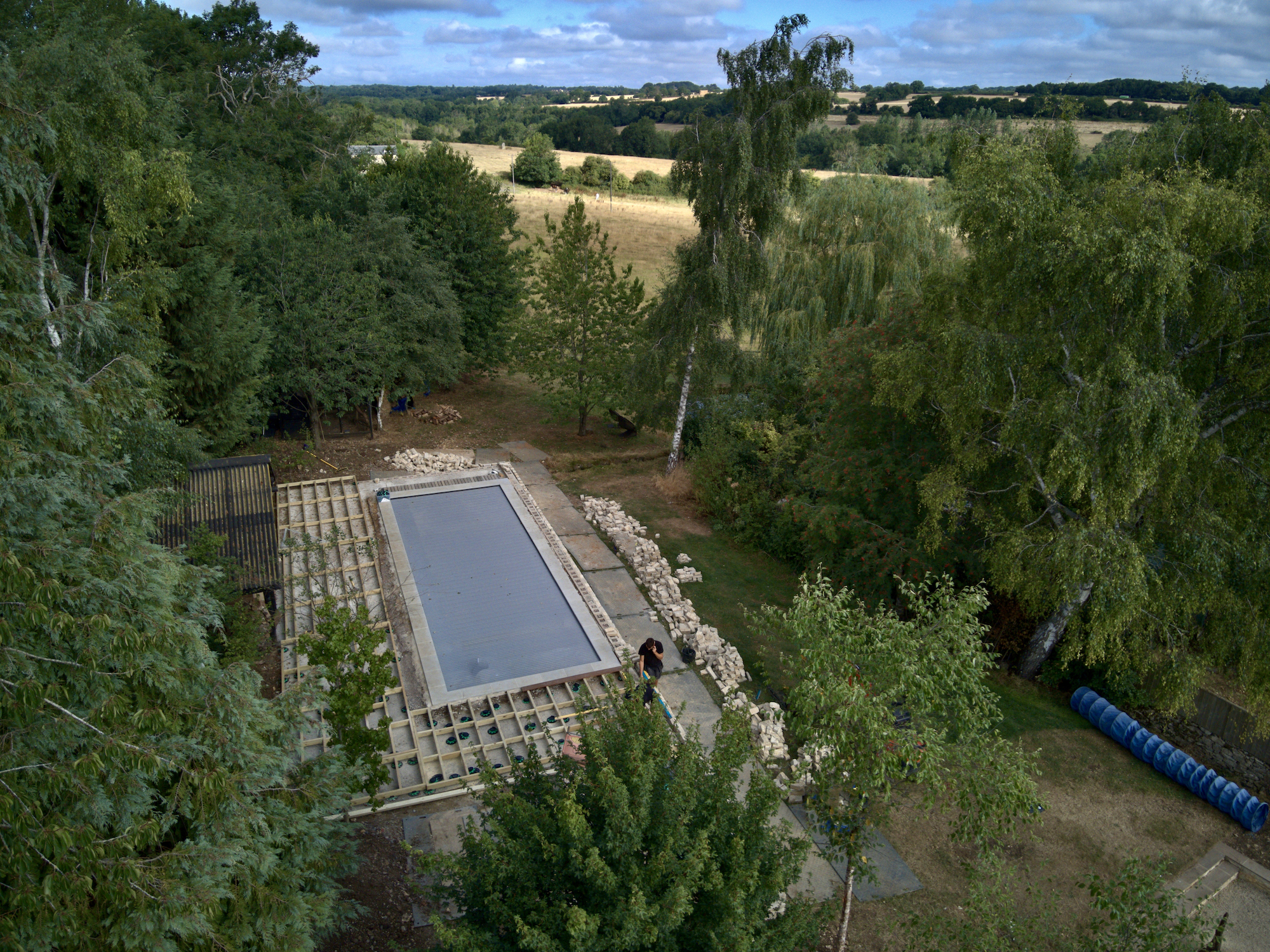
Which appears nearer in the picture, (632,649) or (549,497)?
(632,649)

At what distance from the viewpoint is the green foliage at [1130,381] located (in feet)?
29.3

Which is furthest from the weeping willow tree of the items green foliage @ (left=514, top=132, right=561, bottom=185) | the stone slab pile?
green foliage @ (left=514, top=132, right=561, bottom=185)

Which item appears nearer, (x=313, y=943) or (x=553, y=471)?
(x=313, y=943)

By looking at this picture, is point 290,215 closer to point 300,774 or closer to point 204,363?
point 204,363

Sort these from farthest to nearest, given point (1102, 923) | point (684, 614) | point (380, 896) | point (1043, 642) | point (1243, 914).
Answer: point (684, 614), point (1043, 642), point (1243, 914), point (380, 896), point (1102, 923)

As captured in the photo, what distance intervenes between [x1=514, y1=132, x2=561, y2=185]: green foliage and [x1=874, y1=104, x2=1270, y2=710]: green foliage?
2458 inches

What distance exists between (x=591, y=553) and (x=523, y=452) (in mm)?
6194

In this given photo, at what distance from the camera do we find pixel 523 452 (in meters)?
21.2

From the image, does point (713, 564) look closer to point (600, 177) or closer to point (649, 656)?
point (649, 656)

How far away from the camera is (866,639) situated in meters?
7.45

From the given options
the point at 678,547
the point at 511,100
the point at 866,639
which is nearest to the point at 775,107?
the point at 678,547

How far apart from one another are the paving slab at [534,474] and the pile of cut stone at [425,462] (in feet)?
4.18

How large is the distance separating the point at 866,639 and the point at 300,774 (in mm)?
5258

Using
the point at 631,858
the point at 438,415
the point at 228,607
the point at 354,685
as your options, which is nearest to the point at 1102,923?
the point at 631,858
